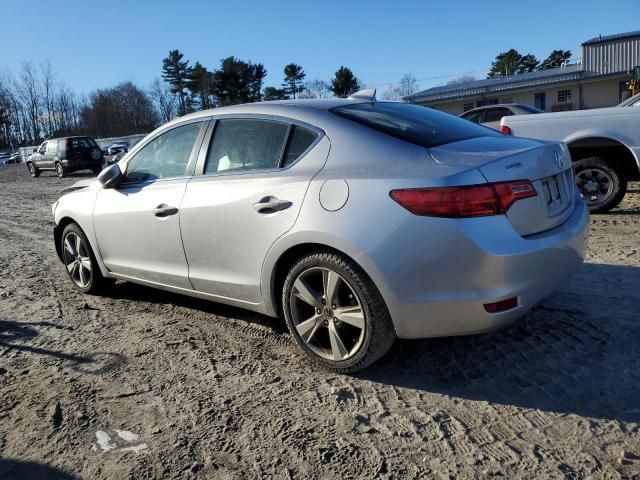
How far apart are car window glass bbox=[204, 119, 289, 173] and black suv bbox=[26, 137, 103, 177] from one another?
22.2 m

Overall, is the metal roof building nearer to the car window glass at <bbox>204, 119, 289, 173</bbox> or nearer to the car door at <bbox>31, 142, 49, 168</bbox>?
the car door at <bbox>31, 142, 49, 168</bbox>

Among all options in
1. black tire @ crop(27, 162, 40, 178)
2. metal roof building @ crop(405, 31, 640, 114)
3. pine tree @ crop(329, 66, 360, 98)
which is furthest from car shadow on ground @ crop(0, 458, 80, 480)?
pine tree @ crop(329, 66, 360, 98)

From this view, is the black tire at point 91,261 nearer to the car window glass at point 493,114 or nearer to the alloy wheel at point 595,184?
the alloy wheel at point 595,184

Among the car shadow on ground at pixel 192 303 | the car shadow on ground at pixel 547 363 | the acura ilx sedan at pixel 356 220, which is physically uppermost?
the acura ilx sedan at pixel 356 220

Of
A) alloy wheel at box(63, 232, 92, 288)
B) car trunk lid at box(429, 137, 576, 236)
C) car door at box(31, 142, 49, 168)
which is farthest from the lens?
car door at box(31, 142, 49, 168)

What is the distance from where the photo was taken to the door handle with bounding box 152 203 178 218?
3.73 metres

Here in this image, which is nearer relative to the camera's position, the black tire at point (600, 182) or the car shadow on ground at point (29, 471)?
the car shadow on ground at point (29, 471)

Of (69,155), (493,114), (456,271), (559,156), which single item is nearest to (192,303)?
(456,271)

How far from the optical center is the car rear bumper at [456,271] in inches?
100

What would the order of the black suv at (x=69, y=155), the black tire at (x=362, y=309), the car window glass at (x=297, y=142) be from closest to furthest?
the black tire at (x=362, y=309), the car window glass at (x=297, y=142), the black suv at (x=69, y=155)

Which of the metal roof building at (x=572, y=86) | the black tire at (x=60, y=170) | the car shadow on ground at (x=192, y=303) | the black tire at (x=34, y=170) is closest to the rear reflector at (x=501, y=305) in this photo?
the car shadow on ground at (x=192, y=303)

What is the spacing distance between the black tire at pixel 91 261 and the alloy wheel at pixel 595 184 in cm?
584

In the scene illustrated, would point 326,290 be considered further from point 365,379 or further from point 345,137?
point 345,137

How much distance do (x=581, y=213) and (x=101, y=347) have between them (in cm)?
332
